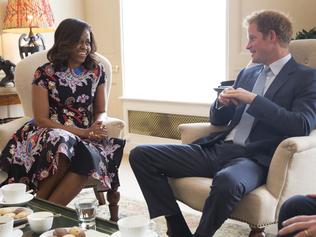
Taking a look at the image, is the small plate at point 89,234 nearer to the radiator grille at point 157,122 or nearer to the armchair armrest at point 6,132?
the armchair armrest at point 6,132

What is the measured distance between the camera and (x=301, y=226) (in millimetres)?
1358

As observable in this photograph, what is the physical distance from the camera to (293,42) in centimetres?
235

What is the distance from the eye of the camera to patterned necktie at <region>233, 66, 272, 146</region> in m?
2.12

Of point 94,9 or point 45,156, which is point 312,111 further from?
point 94,9

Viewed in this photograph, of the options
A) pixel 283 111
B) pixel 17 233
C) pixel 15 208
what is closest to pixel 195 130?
pixel 283 111

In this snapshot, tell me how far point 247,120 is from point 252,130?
71 mm

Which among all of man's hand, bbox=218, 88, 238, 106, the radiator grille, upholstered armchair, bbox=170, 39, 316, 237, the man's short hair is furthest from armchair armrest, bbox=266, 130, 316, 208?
the radiator grille

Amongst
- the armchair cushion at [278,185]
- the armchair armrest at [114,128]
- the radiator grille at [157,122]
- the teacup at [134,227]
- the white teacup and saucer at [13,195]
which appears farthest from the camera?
the radiator grille at [157,122]

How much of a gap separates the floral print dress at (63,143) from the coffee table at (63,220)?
18.7 inches

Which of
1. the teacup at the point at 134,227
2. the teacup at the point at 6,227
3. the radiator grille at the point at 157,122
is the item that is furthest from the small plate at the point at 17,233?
the radiator grille at the point at 157,122

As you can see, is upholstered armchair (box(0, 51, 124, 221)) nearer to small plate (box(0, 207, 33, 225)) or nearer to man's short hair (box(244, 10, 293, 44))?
small plate (box(0, 207, 33, 225))

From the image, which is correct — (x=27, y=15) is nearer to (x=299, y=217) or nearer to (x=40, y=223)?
(x=40, y=223)

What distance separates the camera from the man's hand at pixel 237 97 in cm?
197

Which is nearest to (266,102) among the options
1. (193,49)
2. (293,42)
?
(293,42)
